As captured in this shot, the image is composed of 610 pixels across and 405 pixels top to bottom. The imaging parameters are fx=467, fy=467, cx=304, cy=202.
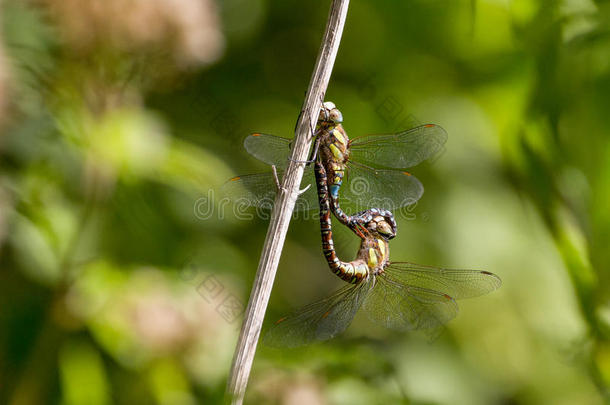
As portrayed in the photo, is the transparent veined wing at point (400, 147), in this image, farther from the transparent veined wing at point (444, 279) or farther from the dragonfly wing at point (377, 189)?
the transparent veined wing at point (444, 279)

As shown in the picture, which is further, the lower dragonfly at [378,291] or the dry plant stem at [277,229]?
the lower dragonfly at [378,291]

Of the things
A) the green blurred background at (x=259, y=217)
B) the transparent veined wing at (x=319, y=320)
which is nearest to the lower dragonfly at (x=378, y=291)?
the transparent veined wing at (x=319, y=320)

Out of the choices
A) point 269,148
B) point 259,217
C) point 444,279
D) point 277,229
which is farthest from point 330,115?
point 259,217

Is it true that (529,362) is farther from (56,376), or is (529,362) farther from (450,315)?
(56,376)

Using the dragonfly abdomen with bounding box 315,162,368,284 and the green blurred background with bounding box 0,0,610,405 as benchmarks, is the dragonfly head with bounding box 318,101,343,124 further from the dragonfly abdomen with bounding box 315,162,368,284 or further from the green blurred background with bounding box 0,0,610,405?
the green blurred background with bounding box 0,0,610,405

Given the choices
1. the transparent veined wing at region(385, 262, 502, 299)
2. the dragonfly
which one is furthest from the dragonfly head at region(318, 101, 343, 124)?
the transparent veined wing at region(385, 262, 502, 299)

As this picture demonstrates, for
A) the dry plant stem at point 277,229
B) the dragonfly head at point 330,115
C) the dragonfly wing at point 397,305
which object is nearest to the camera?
the dry plant stem at point 277,229

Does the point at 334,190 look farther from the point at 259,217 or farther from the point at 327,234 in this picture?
the point at 259,217

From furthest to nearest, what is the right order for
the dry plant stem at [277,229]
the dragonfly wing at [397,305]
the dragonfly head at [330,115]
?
the dragonfly wing at [397,305], the dragonfly head at [330,115], the dry plant stem at [277,229]
